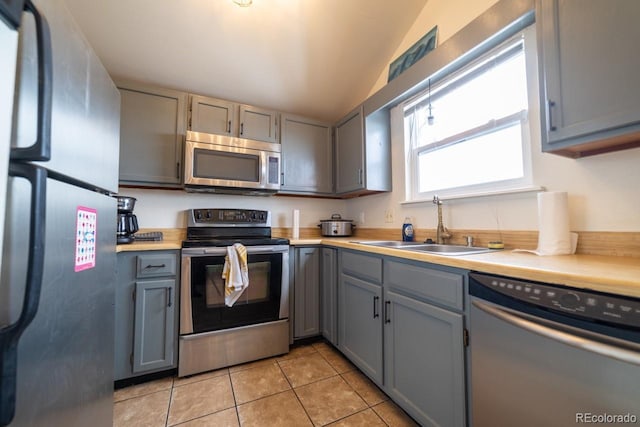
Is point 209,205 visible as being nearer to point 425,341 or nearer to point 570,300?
point 425,341

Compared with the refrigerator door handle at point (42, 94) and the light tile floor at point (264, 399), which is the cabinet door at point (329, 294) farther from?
the refrigerator door handle at point (42, 94)

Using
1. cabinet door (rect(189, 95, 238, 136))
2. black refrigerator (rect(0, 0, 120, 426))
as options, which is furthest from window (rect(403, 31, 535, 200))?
black refrigerator (rect(0, 0, 120, 426))

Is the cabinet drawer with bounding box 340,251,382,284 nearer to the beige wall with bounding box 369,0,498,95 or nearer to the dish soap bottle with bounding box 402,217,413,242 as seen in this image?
the dish soap bottle with bounding box 402,217,413,242

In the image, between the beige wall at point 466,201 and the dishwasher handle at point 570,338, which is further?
the beige wall at point 466,201

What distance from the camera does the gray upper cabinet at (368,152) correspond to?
2291 millimetres

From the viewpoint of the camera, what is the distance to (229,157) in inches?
85.7

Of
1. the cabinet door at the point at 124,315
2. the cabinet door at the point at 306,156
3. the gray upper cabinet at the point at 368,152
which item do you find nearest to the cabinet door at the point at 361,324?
the gray upper cabinet at the point at 368,152

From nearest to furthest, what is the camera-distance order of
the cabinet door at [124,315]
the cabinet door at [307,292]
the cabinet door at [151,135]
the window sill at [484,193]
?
the window sill at [484,193] < the cabinet door at [124,315] < the cabinet door at [151,135] < the cabinet door at [307,292]

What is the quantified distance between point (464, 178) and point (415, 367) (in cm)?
128

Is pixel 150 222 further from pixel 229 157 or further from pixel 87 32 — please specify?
pixel 87 32

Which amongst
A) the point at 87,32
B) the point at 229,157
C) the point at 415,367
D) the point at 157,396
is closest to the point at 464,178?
the point at 415,367

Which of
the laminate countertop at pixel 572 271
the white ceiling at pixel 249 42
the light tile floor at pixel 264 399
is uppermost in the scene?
the white ceiling at pixel 249 42

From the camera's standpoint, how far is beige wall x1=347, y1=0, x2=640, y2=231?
1.06m

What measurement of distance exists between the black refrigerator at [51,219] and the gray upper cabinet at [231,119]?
1217mm
